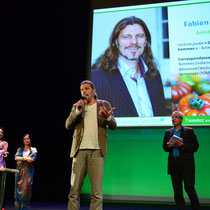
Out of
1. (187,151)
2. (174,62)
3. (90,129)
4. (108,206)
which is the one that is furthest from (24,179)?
(174,62)

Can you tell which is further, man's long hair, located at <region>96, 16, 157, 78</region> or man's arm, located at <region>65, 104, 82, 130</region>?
man's long hair, located at <region>96, 16, 157, 78</region>

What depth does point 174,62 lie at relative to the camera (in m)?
4.58

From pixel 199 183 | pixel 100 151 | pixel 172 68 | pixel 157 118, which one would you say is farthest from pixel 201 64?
pixel 100 151

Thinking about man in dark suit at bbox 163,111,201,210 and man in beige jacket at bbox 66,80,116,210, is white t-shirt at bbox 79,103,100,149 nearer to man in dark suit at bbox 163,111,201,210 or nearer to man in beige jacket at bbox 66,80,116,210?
man in beige jacket at bbox 66,80,116,210

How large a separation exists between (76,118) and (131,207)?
263cm

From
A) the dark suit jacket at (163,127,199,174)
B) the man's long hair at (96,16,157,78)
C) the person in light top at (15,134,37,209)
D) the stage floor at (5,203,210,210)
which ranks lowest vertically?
the stage floor at (5,203,210,210)

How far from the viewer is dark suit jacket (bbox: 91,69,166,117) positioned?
14.9ft

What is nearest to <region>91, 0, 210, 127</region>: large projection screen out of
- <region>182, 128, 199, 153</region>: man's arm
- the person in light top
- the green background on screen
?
the green background on screen

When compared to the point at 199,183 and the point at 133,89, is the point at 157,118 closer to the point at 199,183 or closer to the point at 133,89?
the point at 133,89

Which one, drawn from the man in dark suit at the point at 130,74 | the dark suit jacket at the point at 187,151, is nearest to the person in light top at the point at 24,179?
the man in dark suit at the point at 130,74

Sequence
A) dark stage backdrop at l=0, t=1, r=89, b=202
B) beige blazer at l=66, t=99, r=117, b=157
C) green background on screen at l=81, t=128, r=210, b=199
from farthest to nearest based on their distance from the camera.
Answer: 1. dark stage backdrop at l=0, t=1, r=89, b=202
2. green background on screen at l=81, t=128, r=210, b=199
3. beige blazer at l=66, t=99, r=117, b=157

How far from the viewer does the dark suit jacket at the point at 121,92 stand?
14.9ft

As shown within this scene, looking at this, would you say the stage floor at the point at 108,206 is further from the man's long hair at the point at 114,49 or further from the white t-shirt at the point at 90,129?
the white t-shirt at the point at 90,129

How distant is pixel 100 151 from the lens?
2.39 m
